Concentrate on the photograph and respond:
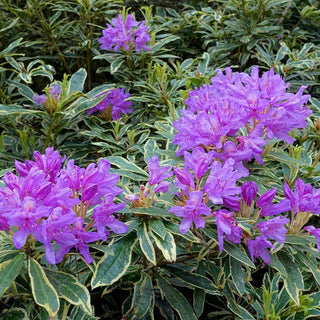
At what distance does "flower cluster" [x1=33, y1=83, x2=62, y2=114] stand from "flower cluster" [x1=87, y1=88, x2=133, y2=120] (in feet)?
1.11

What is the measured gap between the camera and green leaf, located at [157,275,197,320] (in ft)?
4.38

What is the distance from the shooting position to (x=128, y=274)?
1.40 meters

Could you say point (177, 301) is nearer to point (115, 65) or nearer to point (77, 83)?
point (77, 83)

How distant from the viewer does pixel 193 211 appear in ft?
3.54

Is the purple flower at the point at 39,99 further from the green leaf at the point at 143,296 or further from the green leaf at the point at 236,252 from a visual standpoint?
the green leaf at the point at 236,252

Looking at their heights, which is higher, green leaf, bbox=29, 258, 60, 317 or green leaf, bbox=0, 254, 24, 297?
green leaf, bbox=0, 254, 24, 297

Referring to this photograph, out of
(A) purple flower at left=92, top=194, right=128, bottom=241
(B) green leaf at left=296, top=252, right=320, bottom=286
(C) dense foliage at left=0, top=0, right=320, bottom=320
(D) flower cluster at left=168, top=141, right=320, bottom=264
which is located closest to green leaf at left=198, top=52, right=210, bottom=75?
(C) dense foliage at left=0, top=0, right=320, bottom=320

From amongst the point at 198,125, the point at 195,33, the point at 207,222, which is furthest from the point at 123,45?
the point at 207,222

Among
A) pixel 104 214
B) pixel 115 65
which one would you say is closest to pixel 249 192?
pixel 104 214

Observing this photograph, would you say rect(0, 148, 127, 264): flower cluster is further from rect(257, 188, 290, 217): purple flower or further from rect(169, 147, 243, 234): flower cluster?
rect(257, 188, 290, 217): purple flower

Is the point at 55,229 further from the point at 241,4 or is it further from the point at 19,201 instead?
the point at 241,4

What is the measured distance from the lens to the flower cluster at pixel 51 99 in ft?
5.70

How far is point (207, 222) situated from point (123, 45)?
5.03 feet

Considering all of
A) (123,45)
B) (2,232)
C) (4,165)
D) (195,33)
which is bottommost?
(4,165)
